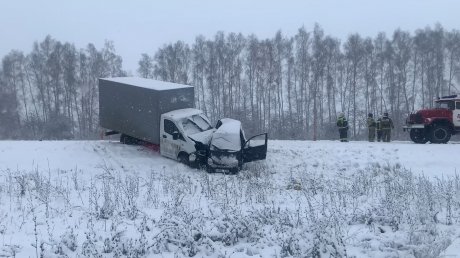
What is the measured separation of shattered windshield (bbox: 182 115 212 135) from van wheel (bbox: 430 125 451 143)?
32.3 ft

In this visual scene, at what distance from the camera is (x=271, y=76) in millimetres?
51781

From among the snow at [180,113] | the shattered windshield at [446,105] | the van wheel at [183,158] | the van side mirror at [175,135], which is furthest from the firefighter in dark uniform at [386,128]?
the van side mirror at [175,135]

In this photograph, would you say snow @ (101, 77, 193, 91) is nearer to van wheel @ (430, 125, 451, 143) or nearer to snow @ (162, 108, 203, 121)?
snow @ (162, 108, 203, 121)

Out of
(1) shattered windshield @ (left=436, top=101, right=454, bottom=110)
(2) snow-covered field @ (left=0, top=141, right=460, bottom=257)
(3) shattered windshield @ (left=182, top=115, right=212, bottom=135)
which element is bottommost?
(2) snow-covered field @ (left=0, top=141, right=460, bottom=257)

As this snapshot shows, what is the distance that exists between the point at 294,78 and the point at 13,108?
27.7 m

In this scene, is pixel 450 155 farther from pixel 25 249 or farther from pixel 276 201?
pixel 25 249

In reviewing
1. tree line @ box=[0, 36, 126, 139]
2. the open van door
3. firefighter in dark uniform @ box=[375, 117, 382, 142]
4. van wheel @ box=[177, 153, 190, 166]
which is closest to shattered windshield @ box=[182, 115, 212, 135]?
van wheel @ box=[177, 153, 190, 166]

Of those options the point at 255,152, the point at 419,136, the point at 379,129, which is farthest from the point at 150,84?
the point at 419,136

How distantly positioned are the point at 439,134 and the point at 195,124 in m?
10.7

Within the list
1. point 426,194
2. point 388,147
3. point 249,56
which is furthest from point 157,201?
point 249,56

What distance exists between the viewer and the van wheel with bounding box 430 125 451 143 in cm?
2289

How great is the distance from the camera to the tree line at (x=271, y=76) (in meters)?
50.4

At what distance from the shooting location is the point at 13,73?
2141 inches

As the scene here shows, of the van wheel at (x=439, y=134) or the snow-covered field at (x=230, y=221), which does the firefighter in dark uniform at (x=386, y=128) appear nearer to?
the van wheel at (x=439, y=134)
